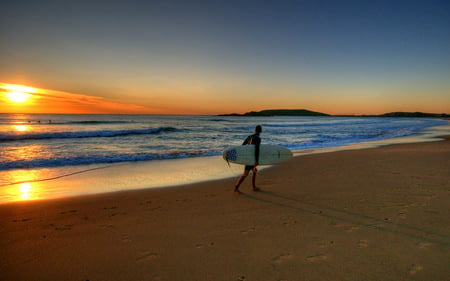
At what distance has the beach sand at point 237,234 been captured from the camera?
9.83ft

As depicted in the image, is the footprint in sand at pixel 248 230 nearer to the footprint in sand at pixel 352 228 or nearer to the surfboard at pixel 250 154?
the footprint in sand at pixel 352 228

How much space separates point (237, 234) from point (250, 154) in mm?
3043

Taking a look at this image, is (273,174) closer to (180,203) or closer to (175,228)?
(180,203)

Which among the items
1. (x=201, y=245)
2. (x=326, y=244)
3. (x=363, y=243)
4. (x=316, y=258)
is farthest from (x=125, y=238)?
(x=363, y=243)

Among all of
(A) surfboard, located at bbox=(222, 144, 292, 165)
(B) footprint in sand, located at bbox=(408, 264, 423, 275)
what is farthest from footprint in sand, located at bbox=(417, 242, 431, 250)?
(A) surfboard, located at bbox=(222, 144, 292, 165)

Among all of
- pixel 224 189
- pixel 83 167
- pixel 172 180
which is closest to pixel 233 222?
pixel 224 189

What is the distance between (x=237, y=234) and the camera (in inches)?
155

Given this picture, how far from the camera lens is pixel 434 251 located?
3293 millimetres

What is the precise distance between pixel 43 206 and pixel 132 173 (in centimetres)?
373

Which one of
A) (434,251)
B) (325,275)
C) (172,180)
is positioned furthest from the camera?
(172,180)

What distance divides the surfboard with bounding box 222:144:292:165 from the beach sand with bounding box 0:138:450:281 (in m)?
0.81

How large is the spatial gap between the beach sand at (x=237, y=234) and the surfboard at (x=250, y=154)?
81cm

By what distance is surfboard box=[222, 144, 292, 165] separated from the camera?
6.71 meters

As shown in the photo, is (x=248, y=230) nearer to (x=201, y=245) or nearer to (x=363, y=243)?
(x=201, y=245)
